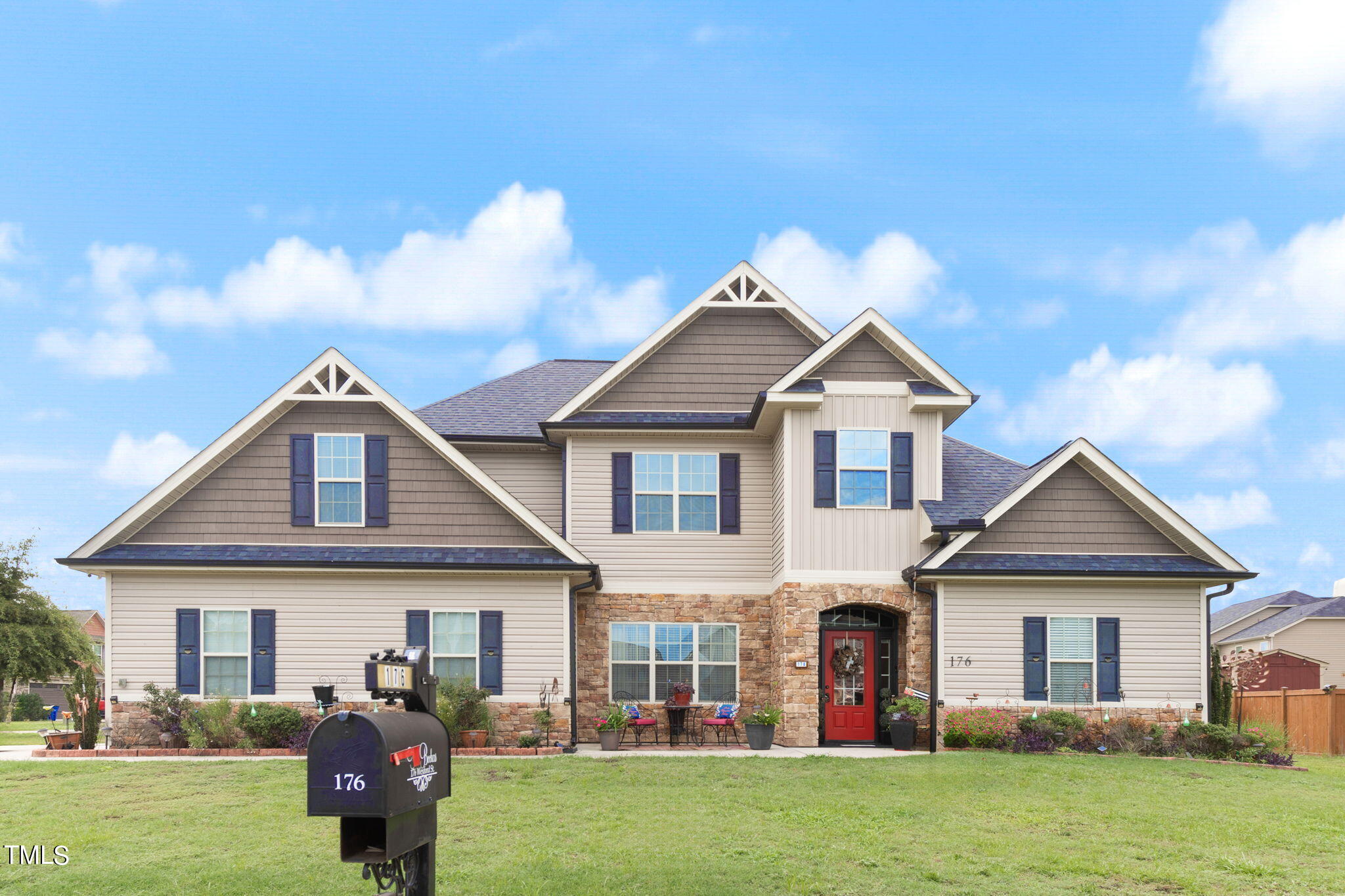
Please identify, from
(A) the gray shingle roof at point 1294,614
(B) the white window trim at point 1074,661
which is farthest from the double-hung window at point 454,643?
(A) the gray shingle roof at point 1294,614

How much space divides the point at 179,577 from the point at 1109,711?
Answer: 1606 cm

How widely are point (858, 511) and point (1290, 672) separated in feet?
86.4

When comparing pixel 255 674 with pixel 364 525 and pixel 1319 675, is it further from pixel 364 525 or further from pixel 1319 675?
pixel 1319 675

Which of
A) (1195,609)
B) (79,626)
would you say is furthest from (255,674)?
(79,626)

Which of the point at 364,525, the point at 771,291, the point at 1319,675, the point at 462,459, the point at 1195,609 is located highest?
the point at 771,291

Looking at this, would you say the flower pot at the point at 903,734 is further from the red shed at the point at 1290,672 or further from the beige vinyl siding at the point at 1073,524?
the red shed at the point at 1290,672

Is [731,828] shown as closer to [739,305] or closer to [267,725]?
[267,725]

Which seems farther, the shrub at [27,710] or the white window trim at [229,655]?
the shrub at [27,710]

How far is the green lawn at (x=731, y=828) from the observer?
8586 mm

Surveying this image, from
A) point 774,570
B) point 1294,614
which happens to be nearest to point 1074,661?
point 774,570

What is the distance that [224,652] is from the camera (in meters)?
18.2

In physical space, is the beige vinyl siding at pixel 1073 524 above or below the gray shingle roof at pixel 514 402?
below

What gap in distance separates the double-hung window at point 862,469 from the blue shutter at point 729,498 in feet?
7.77

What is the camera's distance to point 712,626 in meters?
20.3
